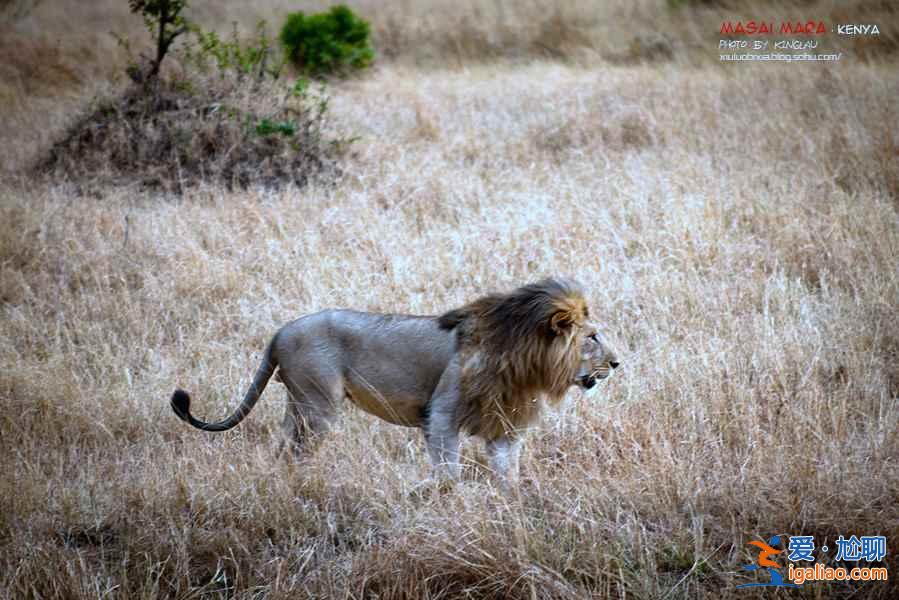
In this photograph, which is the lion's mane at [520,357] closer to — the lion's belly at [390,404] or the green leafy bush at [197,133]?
the lion's belly at [390,404]

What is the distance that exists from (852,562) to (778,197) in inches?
175

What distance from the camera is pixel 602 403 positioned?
424 cm

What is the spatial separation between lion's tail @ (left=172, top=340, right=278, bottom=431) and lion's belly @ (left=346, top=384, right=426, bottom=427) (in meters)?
0.37

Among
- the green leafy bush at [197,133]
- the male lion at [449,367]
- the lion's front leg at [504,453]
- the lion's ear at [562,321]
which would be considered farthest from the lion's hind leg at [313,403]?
the green leafy bush at [197,133]

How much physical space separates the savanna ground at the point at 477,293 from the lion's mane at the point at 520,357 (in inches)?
10.9

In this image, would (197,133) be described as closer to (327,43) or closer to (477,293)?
(477,293)

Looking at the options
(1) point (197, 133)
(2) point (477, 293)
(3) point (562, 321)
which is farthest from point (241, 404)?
(1) point (197, 133)

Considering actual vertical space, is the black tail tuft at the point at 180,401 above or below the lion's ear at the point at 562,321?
below

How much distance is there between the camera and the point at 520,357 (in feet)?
12.1

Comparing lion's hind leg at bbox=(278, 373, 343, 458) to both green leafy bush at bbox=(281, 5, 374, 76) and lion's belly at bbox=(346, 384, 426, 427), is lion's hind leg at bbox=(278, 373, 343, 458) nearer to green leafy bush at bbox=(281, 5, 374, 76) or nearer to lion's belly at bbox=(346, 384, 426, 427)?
lion's belly at bbox=(346, 384, 426, 427)

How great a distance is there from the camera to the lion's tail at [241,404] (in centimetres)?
370

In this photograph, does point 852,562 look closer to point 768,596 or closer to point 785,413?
point 768,596

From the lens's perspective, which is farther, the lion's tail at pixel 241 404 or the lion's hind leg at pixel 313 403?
the lion's hind leg at pixel 313 403

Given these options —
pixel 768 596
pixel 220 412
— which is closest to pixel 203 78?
pixel 220 412
